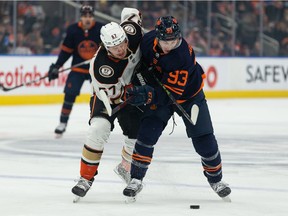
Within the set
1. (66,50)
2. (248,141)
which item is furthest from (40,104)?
(248,141)

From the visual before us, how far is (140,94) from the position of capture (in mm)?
5652

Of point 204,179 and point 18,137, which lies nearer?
point 204,179

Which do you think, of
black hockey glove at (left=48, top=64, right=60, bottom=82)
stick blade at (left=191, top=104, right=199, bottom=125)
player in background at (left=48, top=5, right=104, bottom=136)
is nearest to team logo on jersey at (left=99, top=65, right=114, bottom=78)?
stick blade at (left=191, top=104, right=199, bottom=125)

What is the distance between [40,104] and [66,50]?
4.73 meters

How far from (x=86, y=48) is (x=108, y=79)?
15.6ft

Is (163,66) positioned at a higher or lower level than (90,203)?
higher

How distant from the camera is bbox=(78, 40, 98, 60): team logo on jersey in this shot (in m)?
10.5

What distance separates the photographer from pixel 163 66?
570 centimetres

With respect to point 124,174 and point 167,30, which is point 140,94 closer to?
point 167,30

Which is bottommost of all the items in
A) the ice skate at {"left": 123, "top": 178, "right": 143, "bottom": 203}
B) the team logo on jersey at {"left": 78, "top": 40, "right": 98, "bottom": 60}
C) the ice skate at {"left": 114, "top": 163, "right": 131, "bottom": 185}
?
the team logo on jersey at {"left": 78, "top": 40, "right": 98, "bottom": 60}

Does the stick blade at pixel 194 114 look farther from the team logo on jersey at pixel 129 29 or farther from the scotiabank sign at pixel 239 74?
the scotiabank sign at pixel 239 74

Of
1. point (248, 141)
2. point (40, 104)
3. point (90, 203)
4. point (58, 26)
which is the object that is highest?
point (90, 203)

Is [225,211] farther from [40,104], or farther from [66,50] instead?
[40,104]

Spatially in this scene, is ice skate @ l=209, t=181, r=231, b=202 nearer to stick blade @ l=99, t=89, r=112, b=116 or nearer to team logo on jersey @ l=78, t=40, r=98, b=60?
stick blade @ l=99, t=89, r=112, b=116
